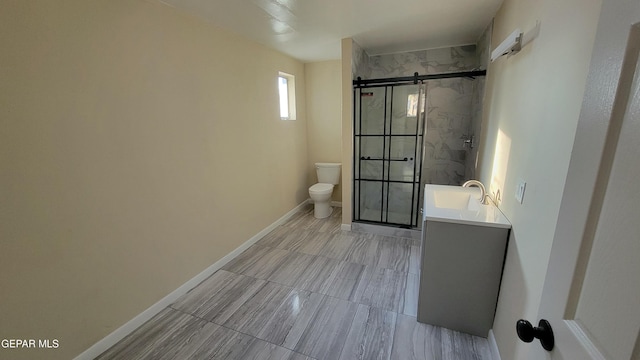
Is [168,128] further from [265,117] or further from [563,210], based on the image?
[563,210]

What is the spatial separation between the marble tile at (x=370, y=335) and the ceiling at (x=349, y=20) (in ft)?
8.02

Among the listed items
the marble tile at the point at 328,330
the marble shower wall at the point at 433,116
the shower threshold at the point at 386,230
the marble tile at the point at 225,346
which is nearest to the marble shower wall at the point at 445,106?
the marble shower wall at the point at 433,116

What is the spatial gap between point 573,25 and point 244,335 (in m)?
2.41

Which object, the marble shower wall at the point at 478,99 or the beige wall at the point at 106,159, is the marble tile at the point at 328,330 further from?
the marble shower wall at the point at 478,99

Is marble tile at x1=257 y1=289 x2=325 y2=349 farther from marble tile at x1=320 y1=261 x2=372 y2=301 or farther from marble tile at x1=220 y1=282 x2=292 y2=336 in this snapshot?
marble tile at x1=320 y1=261 x2=372 y2=301

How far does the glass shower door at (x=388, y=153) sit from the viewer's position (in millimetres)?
3229

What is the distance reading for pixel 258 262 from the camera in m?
2.71

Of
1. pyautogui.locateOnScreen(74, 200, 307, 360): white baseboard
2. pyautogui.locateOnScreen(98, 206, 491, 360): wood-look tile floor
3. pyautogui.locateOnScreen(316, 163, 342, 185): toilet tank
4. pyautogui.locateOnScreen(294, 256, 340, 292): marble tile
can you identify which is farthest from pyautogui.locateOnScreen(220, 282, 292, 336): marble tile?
pyautogui.locateOnScreen(316, 163, 342, 185): toilet tank

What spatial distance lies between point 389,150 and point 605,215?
300 centimetres

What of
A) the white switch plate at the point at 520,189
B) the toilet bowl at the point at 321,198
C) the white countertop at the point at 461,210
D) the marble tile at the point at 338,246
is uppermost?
the white switch plate at the point at 520,189

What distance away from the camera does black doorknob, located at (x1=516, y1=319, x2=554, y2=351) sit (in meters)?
0.63

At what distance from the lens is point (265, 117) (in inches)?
125

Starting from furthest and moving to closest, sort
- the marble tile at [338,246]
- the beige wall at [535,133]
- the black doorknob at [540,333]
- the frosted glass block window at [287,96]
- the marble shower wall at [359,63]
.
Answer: the frosted glass block window at [287,96], the marble shower wall at [359,63], the marble tile at [338,246], the beige wall at [535,133], the black doorknob at [540,333]

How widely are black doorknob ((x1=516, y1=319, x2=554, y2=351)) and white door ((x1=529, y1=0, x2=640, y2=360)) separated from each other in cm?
2
